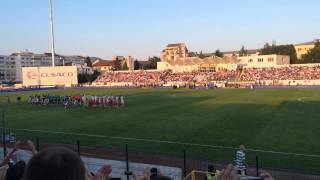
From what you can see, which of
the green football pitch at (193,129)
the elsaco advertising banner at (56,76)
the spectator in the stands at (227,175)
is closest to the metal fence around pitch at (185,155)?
the green football pitch at (193,129)

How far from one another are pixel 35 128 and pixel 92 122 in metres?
3.86

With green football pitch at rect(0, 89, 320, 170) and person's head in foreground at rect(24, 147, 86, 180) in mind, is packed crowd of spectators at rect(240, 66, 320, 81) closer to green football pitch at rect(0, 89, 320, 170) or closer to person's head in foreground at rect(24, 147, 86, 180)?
green football pitch at rect(0, 89, 320, 170)

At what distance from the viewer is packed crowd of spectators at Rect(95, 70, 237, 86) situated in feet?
295

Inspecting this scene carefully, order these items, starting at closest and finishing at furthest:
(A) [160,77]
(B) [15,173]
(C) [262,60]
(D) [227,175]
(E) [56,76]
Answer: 1. (B) [15,173]
2. (D) [227,175]
3. (E) [56,76]
4. (A) [160,77]
5. (C) [262,60]

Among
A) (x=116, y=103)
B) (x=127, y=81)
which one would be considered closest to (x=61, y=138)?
(x=116, y=103)

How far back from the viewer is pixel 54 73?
96.9 m

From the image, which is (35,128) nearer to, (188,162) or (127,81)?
(188,162)

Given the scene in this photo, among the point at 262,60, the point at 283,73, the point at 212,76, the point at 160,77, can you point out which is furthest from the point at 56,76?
the point at 262,60

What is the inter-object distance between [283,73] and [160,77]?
29400 mm

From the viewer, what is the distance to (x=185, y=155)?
14.1 meters

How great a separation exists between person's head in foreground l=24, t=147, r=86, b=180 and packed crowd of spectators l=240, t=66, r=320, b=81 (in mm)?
80010

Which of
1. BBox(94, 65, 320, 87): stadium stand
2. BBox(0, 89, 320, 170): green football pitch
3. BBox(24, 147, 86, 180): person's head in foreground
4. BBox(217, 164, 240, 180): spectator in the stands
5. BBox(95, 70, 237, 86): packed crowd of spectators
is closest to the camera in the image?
BBox(24, 147, 86, 180): person's head in foreground

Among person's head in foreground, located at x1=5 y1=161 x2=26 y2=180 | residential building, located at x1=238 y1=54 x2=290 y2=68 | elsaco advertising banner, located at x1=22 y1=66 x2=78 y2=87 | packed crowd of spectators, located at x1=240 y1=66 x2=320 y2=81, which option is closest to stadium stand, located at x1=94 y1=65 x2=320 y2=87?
packed crowd of spectators, located at x1=240 y1=66 x2=320 y2=81

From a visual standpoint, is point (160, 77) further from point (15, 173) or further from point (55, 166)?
point (55, 166)
